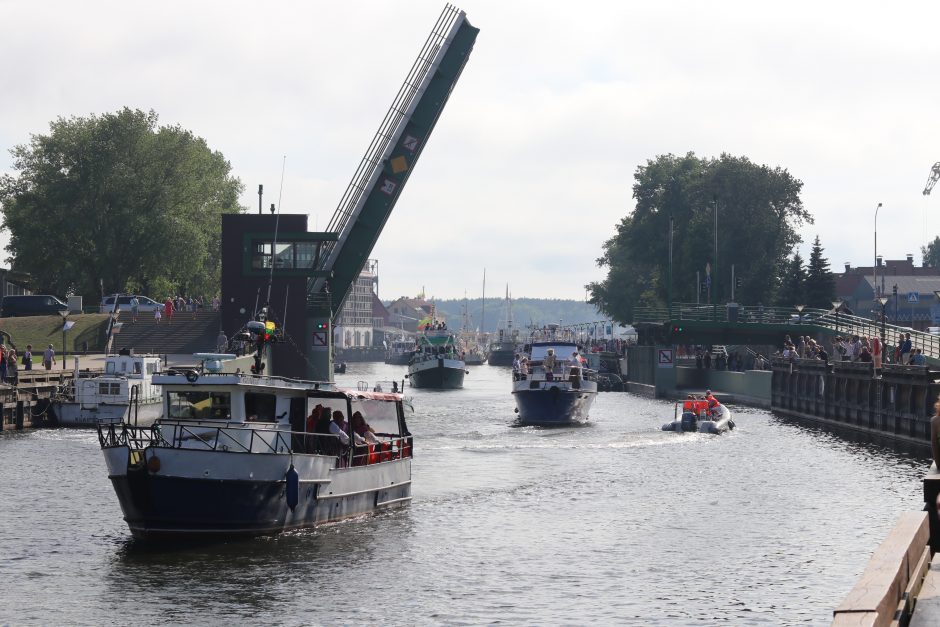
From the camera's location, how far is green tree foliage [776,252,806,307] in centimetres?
9569

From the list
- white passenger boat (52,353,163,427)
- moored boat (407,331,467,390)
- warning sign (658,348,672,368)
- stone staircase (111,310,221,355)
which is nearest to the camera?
white passenger boat (52,353,163,427)

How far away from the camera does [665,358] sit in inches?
3482

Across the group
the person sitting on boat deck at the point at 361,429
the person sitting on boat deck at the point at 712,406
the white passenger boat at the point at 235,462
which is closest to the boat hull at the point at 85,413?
the person sitting on boat deck at the point at 712,406

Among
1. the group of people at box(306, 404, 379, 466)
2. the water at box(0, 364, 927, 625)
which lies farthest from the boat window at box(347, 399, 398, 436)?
the group of people at box(306, 404, 379, 466)

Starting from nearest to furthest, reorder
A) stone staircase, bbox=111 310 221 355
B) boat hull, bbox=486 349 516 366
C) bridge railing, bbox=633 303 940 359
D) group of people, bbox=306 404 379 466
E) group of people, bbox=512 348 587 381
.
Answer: group of people, bbox=306 404 379 466, group of people, bbox=512 348 587 381, bridge railing, bbox=633 303 940 359, stone staircase, bbox=111 310 221 355, boat hull, bbox=486 349 516 366

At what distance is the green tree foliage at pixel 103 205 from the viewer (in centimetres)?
9525

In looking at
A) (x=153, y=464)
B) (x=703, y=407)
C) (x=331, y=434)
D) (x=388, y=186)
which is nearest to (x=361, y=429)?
(x=331, y=434)

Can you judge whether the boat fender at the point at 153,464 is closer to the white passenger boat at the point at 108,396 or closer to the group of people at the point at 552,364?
the white passenger boat at the point at 108,396

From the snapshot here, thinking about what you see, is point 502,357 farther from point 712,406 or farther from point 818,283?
point 712,406

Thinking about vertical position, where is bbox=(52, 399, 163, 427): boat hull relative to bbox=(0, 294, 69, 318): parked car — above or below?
below

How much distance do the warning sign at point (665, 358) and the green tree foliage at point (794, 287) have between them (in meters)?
12.8

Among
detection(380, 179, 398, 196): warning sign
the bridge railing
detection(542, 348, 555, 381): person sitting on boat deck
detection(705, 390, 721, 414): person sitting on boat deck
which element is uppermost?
detection(380, 179, 398, 196): warning sign

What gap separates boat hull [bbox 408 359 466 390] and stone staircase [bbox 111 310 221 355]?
74.2 feet

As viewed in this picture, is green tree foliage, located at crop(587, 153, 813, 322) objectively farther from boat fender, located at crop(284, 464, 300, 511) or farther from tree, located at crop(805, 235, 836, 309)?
boat fender, located at crop(284, 464, 300, 511)
